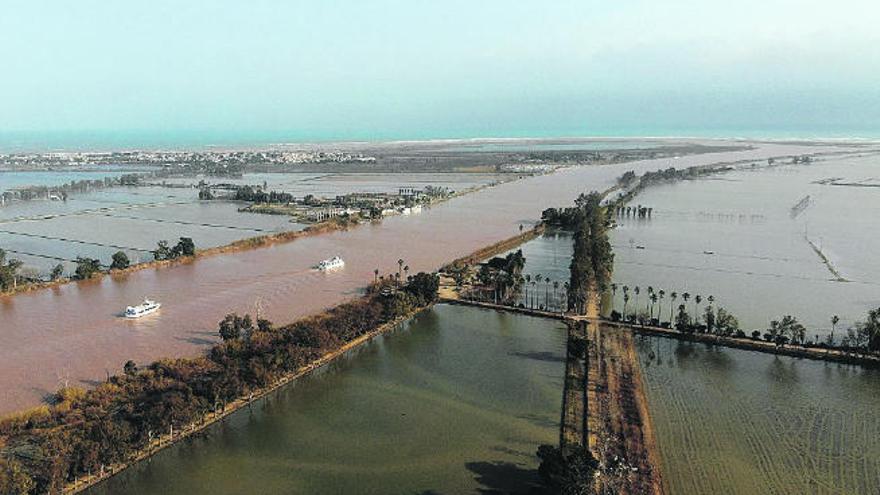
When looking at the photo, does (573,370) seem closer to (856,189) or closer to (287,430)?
(287,430)

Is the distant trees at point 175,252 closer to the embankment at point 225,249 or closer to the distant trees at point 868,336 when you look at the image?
the embankment at point 225,249

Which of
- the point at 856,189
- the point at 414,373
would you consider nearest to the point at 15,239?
the point at 414,373

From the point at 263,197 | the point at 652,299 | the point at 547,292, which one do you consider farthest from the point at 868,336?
the point at 263,197

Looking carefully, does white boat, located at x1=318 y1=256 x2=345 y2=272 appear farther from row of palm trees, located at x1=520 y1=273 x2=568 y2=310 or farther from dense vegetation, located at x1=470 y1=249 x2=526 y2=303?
row of palm trees, located at x1=520 y1=273 x2=568 y2=310

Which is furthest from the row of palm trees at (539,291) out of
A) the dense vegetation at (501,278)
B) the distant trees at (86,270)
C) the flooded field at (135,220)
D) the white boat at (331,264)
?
the distant trees at (86,270)

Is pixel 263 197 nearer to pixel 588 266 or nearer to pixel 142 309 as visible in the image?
pixel 142 309

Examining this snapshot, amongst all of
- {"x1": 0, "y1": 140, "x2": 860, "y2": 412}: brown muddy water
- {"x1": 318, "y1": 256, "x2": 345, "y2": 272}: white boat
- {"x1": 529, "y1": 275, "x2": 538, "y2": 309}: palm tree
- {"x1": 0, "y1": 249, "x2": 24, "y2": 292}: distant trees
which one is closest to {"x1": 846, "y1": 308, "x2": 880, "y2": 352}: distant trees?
{"x1": 529, "y1": 275, "x2": 538, "y2": 309}: palm tree
